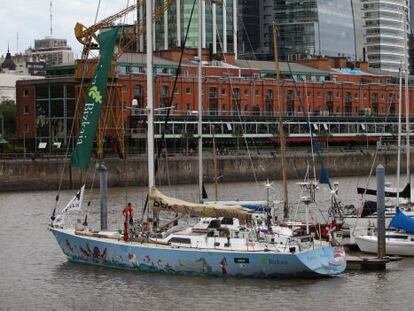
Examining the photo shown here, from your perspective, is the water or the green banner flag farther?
the green banner flag

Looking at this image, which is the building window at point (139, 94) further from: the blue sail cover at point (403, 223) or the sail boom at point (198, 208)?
the sail boom at point (198, 208)

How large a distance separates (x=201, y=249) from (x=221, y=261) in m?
0.95

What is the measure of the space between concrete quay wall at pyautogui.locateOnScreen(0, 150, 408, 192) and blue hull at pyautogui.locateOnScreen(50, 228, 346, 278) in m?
40.6

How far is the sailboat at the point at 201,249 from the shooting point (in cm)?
4509

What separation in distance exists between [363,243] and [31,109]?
292 feet

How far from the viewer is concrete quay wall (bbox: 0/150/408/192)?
106 metres

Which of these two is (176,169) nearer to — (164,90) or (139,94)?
(139,94)

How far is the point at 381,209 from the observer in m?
48.9

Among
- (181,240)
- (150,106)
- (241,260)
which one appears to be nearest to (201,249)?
(181,240)

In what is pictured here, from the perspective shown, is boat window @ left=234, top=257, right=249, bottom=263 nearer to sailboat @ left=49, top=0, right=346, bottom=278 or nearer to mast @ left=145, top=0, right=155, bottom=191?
sailboat @ left=49, top=0, right=346, bottom=278

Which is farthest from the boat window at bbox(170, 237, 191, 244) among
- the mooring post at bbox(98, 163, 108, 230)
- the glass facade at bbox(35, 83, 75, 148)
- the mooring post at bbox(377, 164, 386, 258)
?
the glass facade at bbox(35, 83, 75, 148)

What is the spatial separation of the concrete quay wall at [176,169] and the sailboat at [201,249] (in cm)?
3965

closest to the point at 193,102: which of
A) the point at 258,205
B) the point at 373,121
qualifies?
the point at 373,121

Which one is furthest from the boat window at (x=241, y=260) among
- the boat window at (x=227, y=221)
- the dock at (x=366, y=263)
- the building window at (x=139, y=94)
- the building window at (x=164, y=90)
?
the building window at (x=164, y=90)
